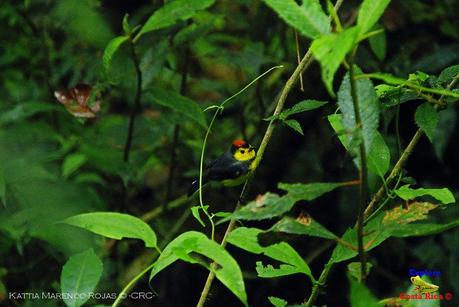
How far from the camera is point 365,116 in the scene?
0.67 metres

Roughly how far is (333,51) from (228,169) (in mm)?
446

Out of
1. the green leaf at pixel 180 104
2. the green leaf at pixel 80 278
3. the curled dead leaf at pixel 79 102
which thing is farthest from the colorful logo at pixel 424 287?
the curled dead leaf at pixel 79 102

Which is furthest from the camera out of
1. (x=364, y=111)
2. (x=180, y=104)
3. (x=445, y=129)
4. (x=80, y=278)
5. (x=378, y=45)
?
(x=445, y=129)

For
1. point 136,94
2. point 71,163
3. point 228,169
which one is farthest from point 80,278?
point 71,163

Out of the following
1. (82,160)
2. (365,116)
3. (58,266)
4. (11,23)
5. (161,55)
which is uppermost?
(365,116)

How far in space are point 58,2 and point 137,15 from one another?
281 millimetres

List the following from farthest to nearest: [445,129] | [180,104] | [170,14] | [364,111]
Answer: [445,129]
[180,104]
[170,14]
[364,111]

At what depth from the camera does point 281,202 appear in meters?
0.67

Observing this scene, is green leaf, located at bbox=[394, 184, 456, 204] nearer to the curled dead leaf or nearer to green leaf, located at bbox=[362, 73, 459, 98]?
green leaf, located at bbox=[362, 73, 459, 98]

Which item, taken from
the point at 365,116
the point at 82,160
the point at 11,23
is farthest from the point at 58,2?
the point at 365,116

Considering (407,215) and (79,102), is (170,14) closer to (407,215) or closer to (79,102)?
(79,102)

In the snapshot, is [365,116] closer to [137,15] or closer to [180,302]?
[137,15]

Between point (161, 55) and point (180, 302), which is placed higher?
point (161, 55)

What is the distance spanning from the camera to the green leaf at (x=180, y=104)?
1.26 m
